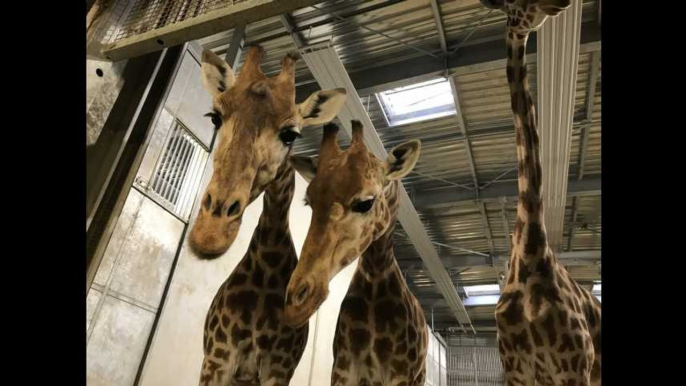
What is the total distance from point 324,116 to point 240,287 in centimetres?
65

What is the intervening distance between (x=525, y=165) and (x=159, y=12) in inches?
58.5

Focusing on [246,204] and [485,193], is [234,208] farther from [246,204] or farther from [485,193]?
[485,193]

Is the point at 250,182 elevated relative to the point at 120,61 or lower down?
lower down

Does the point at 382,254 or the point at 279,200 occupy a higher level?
the point at 279,200

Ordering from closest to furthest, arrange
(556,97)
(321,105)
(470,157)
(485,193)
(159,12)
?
1. (321,105)
2. (159,12)
3. (556,97)
4. (470,157)
5. (485,193)

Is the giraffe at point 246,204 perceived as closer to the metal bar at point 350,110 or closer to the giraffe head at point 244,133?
the giraffe head at point 244,133

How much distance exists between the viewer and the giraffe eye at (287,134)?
1.20 metres

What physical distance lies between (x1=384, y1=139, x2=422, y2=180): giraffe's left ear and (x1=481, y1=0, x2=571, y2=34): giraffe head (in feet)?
1.40

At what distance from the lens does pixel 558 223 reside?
260 centimetres

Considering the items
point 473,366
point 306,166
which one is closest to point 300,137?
point 306,166

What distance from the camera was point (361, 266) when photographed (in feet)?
4.98

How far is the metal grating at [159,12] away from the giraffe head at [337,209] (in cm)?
64
